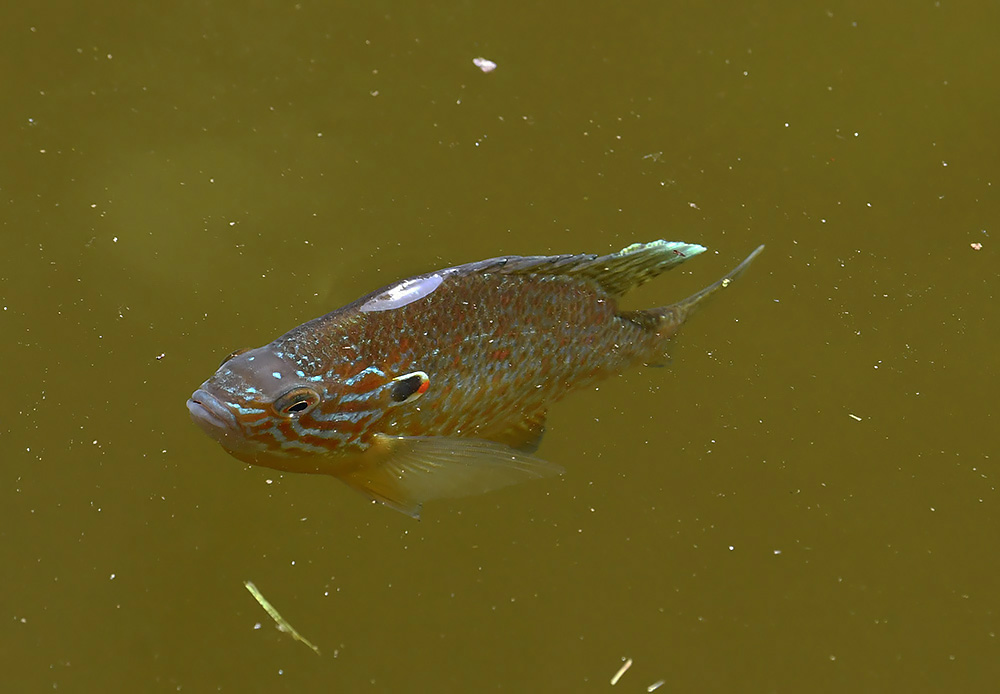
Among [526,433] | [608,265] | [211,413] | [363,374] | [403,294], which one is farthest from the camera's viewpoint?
[526,433]

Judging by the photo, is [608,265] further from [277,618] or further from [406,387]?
[277,618]

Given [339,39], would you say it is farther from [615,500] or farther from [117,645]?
[117,645]

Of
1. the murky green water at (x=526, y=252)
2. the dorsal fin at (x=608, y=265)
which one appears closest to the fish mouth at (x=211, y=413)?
the murky green water at (x=526, y=252)

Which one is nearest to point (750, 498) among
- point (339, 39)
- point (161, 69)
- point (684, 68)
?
point (684, 68)

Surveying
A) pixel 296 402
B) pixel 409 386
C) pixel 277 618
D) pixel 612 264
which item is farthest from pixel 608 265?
pixel 277 618

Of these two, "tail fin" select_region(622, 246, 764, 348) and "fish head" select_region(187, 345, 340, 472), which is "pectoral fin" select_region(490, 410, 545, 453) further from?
"fish head" select_region(187, 345, 340, 472)

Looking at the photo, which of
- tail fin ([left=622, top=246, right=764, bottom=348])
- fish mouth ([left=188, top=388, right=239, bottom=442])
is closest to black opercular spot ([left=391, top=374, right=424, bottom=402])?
fish mouth ([left=188, top=388, right=239, bottom=442])
